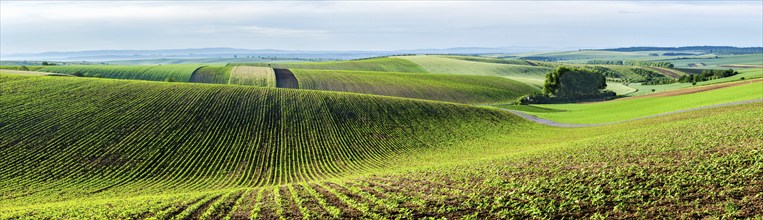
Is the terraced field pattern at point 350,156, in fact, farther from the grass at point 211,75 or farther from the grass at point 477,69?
the grass at point 477,69

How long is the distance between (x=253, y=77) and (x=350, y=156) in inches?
2936

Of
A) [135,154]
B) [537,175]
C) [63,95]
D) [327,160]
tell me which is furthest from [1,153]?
[537,175]

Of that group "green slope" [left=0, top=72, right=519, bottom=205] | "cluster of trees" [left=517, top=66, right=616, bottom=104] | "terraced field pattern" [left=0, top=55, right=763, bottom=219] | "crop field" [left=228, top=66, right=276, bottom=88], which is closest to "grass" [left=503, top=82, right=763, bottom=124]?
"terraced field pattern" [left=0, top=55, right=763, bottom=219]

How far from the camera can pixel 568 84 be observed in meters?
104

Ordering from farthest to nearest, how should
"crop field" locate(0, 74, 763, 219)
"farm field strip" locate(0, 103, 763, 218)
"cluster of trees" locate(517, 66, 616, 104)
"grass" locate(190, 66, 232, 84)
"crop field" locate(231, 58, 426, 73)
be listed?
"crop field" locate(231, 58, 426, 73) < "grass" locate(190, 66, 232, 84) < "cluster of trees" locate(517, 66, 616, 104) < "crop field" locate(0, 74, 763, 219) < "farm field strip" locate(0, 103, 763, 218)

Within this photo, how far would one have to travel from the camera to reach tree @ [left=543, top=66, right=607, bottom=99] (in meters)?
103

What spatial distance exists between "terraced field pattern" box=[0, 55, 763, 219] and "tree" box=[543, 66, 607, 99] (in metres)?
19.0

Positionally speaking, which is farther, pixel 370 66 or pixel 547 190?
pixel 370 66

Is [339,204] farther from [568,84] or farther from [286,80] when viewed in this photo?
[568,84]

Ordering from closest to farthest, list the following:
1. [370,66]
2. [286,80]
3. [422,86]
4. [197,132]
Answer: [197,132]
[422,86]
[286,80]
[370,66]

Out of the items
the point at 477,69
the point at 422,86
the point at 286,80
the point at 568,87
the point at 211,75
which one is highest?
the point at 211,75

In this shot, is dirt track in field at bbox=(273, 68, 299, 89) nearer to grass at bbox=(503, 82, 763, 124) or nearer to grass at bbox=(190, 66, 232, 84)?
grass at bbox=(190, 66, 232, 84)

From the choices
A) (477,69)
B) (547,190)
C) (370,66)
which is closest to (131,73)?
(370,66)

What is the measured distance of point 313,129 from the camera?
52562 millimetres
